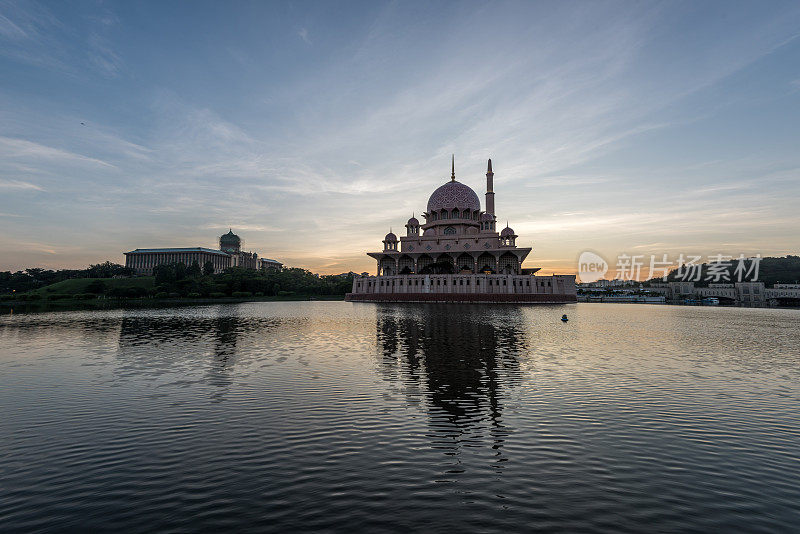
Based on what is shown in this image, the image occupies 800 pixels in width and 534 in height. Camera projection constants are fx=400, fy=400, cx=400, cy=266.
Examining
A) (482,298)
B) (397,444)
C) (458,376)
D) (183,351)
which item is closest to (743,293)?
(482,298)

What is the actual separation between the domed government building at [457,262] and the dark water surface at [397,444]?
70.7 meters

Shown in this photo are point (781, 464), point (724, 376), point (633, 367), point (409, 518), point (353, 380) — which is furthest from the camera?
point (633, 367)

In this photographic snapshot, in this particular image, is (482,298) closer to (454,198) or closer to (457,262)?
(457,262)

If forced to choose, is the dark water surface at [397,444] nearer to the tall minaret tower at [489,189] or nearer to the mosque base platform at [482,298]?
the mosque base platform at [482,298]

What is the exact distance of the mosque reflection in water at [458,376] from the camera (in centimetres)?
1103

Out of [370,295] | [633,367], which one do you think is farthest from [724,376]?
[370,295]

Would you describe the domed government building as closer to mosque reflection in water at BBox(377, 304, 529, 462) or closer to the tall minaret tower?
the tall minaret tower

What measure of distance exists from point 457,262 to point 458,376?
93.6 metres

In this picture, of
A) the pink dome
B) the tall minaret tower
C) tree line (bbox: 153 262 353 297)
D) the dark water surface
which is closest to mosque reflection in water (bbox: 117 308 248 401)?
the dark water surface

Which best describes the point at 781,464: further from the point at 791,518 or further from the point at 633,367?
the point at 633,367

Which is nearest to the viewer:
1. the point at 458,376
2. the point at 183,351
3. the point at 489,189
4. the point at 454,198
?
the point at 458,376

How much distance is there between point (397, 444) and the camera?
32.7 feet

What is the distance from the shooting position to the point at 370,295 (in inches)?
3952

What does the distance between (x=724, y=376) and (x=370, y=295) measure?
84.8 m
